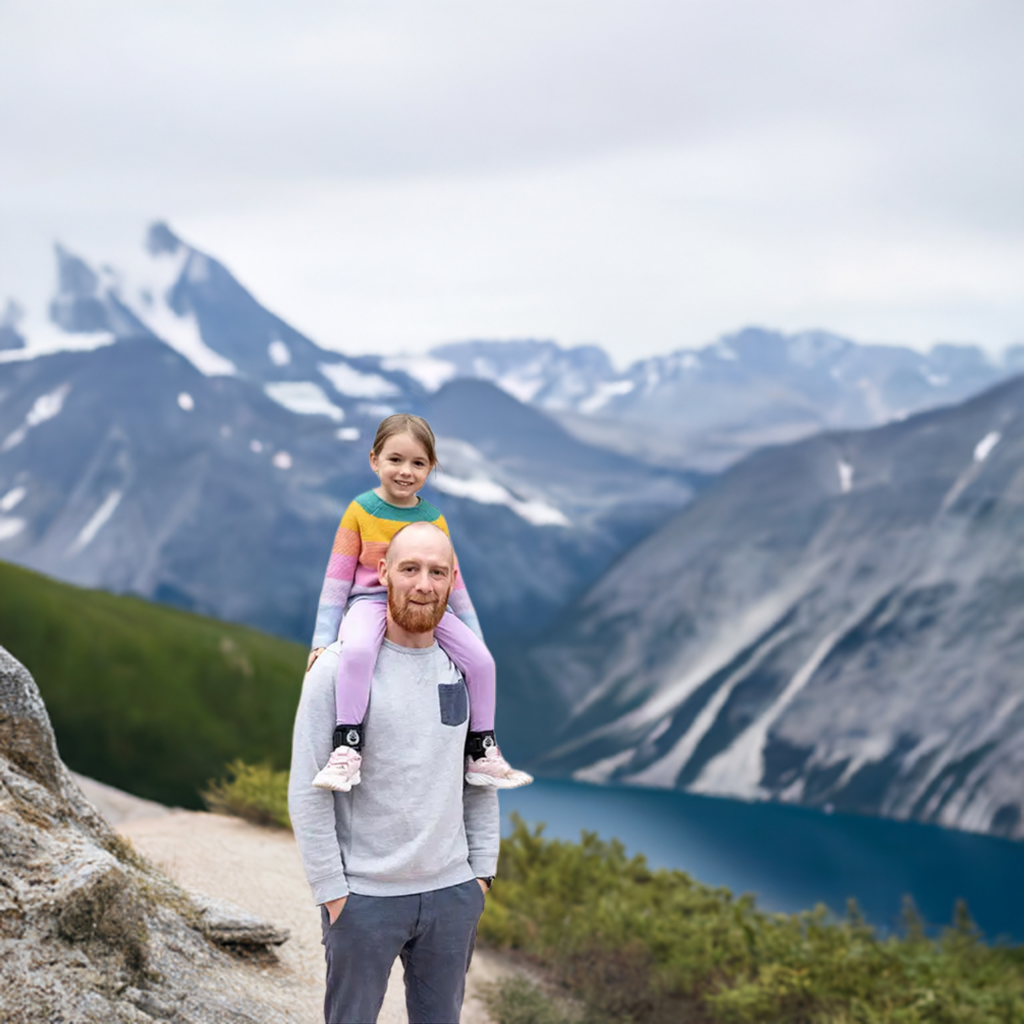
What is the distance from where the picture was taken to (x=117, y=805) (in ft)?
26.2

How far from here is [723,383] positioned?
31.6 metres

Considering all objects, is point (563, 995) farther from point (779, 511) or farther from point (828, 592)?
point (779, 511)

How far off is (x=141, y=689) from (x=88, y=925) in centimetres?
637

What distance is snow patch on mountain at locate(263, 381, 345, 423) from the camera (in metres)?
26.9

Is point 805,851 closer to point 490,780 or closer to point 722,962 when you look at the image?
point 722,962

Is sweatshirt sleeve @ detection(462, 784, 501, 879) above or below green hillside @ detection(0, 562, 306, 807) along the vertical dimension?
above

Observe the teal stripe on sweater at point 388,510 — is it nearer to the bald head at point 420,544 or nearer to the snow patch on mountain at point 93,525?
the bald head at point 420,544

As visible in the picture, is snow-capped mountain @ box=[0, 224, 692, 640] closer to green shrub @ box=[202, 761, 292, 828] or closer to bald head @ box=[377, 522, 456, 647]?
green shrub @ box=[202, 761, 292, 828]

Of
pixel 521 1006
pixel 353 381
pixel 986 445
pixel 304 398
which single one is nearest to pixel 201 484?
pixel 304 398

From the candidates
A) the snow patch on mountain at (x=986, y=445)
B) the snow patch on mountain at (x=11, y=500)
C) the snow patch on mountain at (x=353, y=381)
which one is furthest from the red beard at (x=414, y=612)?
the snow patch on mountain at (x=353, y=381)

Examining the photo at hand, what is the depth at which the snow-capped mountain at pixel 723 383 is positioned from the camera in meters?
29.9

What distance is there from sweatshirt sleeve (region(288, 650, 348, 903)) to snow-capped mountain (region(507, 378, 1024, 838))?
16.0m

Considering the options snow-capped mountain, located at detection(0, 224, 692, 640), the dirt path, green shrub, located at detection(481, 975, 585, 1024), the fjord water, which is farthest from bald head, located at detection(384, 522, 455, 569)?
snow-capped mountain, located at detection(0, 224, 692, 640)

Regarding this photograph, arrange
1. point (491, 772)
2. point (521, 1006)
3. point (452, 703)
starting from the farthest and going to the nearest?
point (521, 1006)
point (491, 772)
point (452, 703)
